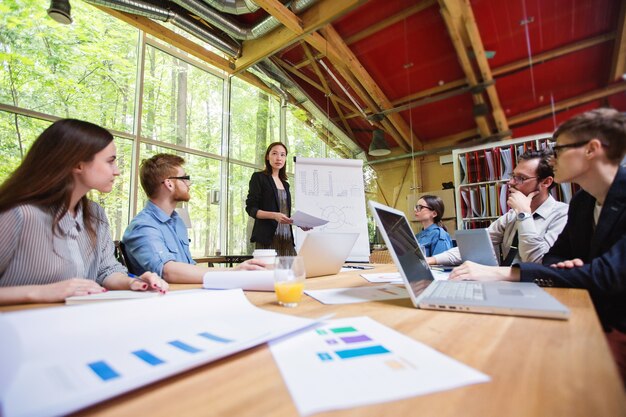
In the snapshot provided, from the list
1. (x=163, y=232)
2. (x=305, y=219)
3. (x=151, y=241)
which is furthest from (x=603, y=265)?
(x=163, y=232)

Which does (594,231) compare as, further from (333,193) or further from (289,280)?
(333,193)

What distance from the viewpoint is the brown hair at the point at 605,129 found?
3.85 ft

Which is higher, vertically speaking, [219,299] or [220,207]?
[220,207]

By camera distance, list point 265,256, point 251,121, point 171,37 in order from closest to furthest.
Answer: point 265,256 < point 171,37 < point 251,121

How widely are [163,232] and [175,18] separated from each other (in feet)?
11.0

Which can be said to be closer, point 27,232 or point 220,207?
point 27,232

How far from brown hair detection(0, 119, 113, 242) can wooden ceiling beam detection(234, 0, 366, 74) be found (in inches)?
121

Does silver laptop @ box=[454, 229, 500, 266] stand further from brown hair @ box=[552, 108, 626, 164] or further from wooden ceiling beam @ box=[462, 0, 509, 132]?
wooden ceiling beam @ box=[462, 0, 509, 132]

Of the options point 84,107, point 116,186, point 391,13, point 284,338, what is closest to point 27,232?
point 284,338

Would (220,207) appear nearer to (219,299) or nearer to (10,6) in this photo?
(10,6)

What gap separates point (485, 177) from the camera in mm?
4141

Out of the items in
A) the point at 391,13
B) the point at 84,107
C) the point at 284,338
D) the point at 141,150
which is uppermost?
the point at 391,13

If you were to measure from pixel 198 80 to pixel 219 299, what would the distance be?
17.8 ft

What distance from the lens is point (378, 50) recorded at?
189 inches
